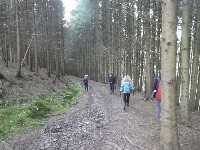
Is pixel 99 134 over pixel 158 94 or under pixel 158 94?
under

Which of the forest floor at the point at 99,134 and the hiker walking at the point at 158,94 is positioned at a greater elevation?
the hiker walking at the point at 158,94

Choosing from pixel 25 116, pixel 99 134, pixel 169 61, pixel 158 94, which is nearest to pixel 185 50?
pixel 158 94

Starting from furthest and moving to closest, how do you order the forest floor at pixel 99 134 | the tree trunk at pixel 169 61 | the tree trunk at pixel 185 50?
the tree trunk at pixel 185 50 → the forest floor at pixel 99 134 → the tree trunk at pixel 169 61

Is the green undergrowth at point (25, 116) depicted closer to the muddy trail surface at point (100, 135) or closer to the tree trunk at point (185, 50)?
the muddy trail surface at point (100, 135)

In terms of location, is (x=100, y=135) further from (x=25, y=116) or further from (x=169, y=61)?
(x=169, y=61)

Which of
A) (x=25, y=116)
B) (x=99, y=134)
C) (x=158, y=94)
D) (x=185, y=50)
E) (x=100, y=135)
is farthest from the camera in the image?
(x=25, y=116)

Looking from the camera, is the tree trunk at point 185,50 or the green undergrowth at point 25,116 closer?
the tree trunk at point 185,50

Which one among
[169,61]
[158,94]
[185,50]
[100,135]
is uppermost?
[185,50]

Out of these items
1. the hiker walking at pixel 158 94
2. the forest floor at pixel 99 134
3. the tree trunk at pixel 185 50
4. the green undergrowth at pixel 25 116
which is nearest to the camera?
the forest floor at pixel 99 134

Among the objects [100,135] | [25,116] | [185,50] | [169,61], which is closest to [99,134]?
[100,135]

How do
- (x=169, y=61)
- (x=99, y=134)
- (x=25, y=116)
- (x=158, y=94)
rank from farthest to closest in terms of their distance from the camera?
(x=25, y=116)
(x=158, y=94)
(x=99, y=134)
(x=169, y=61)

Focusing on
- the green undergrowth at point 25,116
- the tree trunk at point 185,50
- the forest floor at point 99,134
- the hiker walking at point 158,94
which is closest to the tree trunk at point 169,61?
the forest floor at point 99,134

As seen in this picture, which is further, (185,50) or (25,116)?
(25,116)

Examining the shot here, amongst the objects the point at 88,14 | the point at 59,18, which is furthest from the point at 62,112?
the point at 88,14
